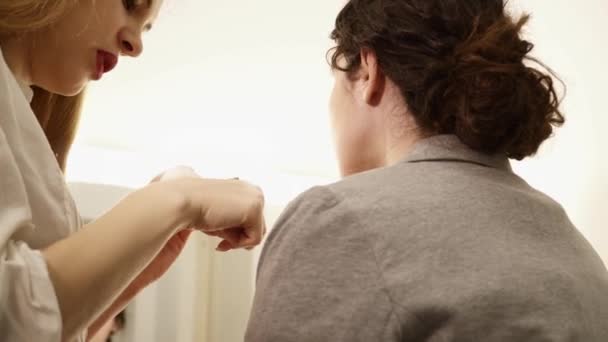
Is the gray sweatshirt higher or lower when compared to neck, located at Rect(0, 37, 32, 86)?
lower

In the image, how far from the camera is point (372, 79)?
74 cm

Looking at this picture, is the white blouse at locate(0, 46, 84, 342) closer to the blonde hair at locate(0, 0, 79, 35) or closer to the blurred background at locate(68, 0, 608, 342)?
the blonde hair at locate(0, 0, 79, 35)

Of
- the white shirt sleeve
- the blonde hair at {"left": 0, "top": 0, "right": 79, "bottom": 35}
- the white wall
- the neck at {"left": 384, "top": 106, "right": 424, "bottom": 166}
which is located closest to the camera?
the white shirt sleeve

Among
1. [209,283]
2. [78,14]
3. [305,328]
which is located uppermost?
[78,14]

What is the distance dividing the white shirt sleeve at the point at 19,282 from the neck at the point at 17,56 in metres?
0.18

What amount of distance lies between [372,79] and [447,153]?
0.14 metres

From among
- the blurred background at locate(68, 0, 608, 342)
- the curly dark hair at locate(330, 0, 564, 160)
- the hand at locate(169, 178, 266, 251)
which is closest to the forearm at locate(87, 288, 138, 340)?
the hand at locate(169, 178, 266, 251)

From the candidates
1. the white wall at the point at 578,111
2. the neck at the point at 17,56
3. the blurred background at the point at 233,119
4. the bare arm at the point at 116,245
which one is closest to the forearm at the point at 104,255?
the bare arm at the point at 116,245

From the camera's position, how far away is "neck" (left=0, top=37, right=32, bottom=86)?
0.64m

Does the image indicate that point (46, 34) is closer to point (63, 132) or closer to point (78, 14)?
point (78, 14)

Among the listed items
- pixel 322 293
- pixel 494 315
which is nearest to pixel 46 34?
pixel 322 293

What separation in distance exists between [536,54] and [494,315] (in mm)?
907

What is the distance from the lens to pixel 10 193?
1.61ft

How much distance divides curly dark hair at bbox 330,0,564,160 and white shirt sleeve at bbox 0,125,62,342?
0.39 m
